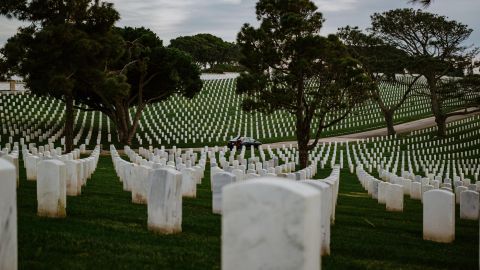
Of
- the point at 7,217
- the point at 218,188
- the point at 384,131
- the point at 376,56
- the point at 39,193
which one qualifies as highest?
the point at 376,56

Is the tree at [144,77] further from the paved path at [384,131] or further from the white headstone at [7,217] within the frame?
the white headstone at [7,217]

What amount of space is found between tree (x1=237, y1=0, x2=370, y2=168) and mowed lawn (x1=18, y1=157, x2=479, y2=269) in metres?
13.7

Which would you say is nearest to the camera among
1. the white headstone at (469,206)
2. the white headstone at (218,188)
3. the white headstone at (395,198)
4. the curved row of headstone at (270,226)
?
the curved row of headstone at (270,226)

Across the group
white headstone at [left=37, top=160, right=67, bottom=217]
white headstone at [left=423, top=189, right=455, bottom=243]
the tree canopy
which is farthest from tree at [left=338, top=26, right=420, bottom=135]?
the tree canopy

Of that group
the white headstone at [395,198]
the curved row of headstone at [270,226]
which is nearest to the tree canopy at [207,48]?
the white headstone at [395,198]

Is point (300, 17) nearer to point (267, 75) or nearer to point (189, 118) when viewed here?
point (267, 75)

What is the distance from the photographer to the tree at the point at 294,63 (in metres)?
24.2

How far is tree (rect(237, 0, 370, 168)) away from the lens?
24.2 metres

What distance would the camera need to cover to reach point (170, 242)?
7.04 metres

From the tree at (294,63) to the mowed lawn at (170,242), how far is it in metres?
13.7

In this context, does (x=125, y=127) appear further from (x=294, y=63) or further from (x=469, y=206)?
(x=469, y=206)

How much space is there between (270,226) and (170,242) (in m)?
3.54

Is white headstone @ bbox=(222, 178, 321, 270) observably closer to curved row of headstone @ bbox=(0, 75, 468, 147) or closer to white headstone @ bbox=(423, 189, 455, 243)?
white headstone @ bbox=(423, 189, 455, 243)

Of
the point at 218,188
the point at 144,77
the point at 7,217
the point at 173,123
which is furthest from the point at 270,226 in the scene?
the point at 173,123
